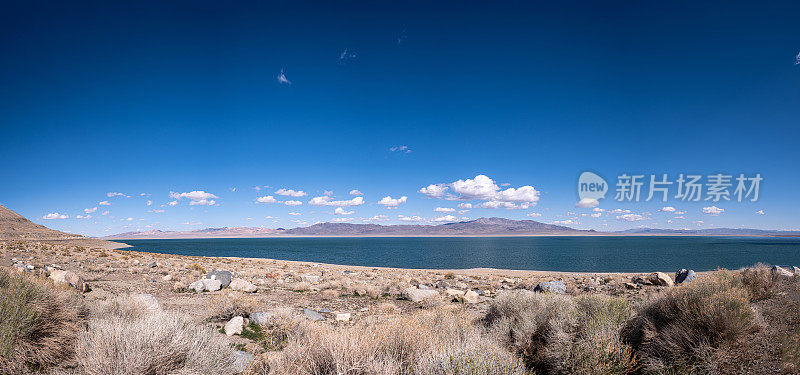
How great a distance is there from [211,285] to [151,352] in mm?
10851

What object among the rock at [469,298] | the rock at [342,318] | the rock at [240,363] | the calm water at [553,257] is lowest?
the calm water at [553,257]

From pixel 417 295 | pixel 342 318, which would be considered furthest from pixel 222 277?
pixel 417 295

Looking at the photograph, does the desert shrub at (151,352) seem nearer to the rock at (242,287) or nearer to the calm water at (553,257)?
the rock at (242,287)

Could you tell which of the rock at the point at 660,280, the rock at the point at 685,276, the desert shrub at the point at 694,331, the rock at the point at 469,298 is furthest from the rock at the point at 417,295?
the rock at the point at 685,276

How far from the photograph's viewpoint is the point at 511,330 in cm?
714

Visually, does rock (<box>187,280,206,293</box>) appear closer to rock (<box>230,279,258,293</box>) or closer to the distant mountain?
rock (<box>230,279,258,293</box>)

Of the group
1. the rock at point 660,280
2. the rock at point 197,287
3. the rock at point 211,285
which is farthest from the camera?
the rock at point 660,280

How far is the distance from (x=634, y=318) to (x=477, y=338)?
3.91 metres

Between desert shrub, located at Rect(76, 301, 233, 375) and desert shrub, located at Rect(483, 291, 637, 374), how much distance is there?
5.14 meters

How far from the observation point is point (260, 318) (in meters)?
8.35

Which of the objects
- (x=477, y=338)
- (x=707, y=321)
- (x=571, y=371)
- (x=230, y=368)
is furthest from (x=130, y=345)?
(x=707, y=321)

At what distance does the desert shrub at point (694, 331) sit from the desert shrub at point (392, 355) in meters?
2.75

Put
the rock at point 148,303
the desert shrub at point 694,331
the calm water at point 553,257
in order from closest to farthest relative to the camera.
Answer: the desert shrub at point 694,331
the rock at point 148,303
the calm water at point 553,257

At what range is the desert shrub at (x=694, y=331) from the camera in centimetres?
497
